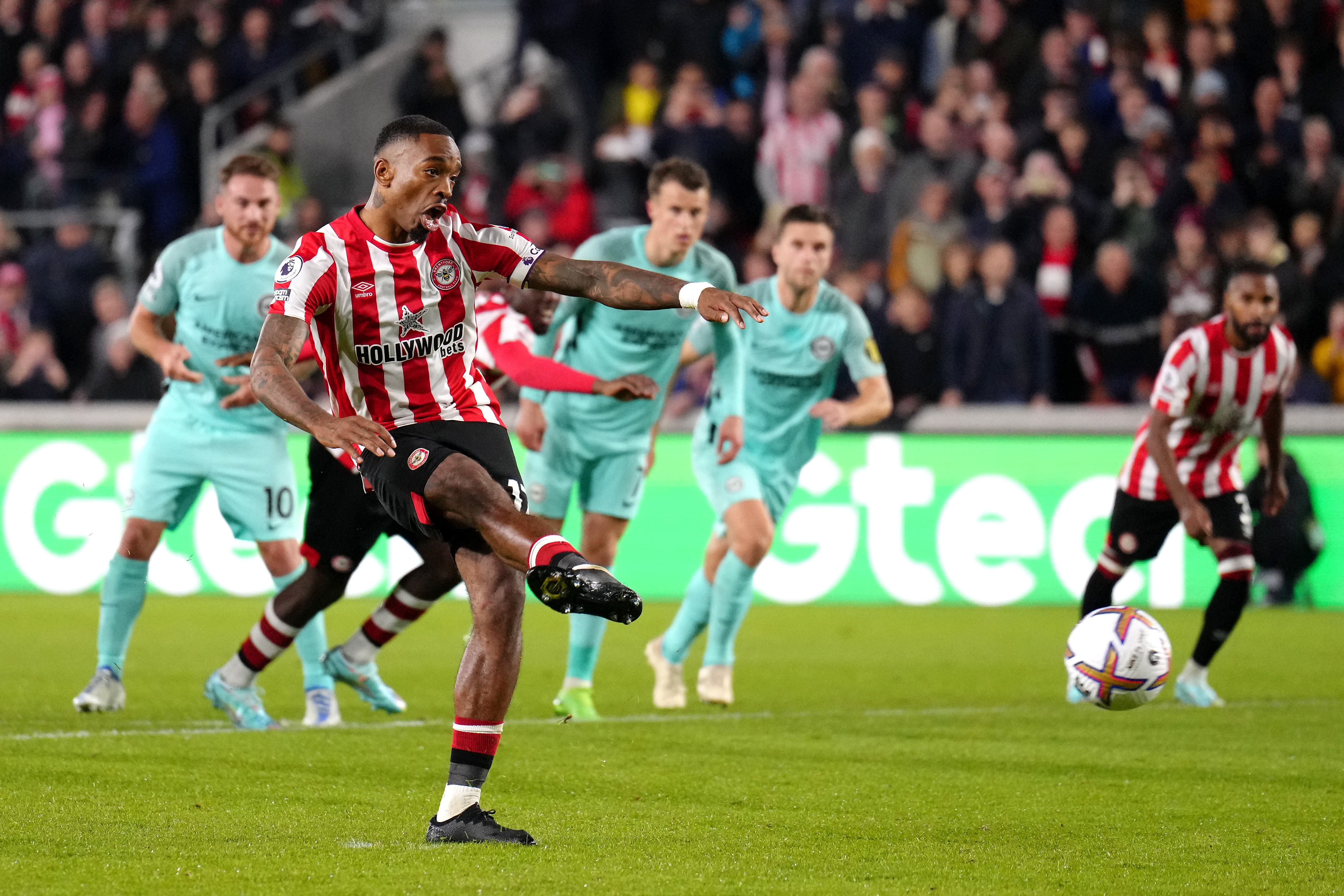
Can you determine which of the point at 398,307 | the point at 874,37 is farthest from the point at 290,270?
the point at 874,37

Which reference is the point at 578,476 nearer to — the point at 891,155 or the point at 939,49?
the point at 891,155

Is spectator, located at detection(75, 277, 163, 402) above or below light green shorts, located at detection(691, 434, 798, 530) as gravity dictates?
above

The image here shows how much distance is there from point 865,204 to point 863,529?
3296 millimetres

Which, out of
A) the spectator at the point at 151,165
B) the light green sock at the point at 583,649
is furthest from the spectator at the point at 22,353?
the light green sock at the point at 583,649

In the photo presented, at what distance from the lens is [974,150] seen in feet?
50.7

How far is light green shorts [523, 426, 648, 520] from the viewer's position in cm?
847

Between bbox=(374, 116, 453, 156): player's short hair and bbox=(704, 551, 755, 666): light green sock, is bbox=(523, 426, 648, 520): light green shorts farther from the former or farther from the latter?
bbox=(374, 116, 453, 156): player's short hair

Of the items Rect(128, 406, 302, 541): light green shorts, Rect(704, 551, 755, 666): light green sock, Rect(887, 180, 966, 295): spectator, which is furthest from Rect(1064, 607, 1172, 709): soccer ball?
Rect(887, 180, 966, 295): spectator

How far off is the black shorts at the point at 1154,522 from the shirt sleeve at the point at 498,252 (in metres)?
4.55

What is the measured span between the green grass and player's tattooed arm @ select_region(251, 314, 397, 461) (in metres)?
1.08

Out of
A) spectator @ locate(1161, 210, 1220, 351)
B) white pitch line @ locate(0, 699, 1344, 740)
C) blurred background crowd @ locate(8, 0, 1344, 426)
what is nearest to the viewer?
white pitch line @ locate(0, 699, 1344, 740)

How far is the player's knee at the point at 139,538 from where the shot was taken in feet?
26.4

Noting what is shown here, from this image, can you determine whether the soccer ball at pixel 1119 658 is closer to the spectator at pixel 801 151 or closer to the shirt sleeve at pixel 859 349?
the shirt sleeve at pixel 859 349

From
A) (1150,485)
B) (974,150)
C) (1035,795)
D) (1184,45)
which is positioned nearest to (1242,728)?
(1150,485)
